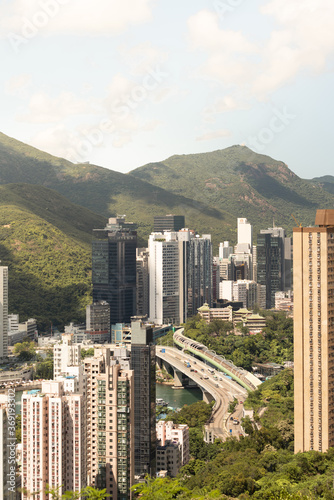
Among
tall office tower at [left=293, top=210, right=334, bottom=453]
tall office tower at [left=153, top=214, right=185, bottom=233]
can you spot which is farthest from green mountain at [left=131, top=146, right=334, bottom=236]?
tall office tower at [left=293, top=210, right=334, bottom=453]

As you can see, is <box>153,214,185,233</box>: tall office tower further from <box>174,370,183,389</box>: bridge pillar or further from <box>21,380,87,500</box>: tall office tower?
<box>21,380,87,500</box>: tall office tower

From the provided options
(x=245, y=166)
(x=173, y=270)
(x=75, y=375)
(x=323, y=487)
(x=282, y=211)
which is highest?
(x=245, y=166)

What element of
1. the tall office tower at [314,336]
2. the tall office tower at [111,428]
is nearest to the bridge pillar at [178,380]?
the tall office tower at [314,336]

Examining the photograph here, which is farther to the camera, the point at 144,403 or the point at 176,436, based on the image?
the point at 176,436

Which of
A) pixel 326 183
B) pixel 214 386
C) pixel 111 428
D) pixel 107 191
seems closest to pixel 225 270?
pixel 214 386

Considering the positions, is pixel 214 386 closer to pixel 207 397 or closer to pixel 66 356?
pixel 207 397

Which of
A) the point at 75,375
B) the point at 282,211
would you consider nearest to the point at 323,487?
the point at 75,375

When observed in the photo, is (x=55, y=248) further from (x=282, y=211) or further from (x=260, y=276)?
(x=282, y=211)

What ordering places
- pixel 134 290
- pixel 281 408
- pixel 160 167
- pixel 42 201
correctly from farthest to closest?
pixel 160 167 < pixel 42 201 < pixel 134 290 < pixel 281 408
